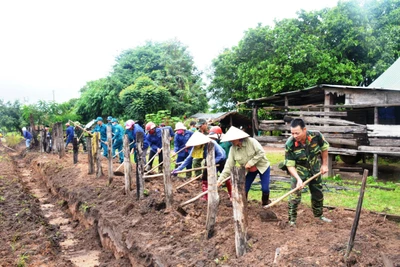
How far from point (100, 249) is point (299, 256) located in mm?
4318

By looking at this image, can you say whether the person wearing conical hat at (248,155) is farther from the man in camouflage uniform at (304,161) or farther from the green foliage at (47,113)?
the green foliage at (47,113)

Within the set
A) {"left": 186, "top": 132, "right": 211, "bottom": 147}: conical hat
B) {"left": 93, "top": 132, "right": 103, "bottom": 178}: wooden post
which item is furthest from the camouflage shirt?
{"left": 93, "top": 132, "right": 103, "bottom": 178}: wooden post

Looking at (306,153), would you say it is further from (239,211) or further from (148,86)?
(148,86)

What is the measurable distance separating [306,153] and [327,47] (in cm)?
1713

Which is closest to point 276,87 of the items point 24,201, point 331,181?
point 331,181

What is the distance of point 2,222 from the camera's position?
7621 mm

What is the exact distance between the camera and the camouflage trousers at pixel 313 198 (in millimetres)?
4879

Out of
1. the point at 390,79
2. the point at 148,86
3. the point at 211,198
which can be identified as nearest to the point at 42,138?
the point at 148,86

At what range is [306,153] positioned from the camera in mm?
5004

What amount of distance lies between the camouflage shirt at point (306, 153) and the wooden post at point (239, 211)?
1.19 metres

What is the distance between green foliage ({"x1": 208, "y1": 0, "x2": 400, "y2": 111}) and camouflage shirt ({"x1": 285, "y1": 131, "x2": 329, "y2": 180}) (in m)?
14.9

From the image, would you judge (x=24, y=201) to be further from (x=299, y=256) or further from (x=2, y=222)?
(x=299, y=256)

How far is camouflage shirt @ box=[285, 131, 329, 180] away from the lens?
4996mm

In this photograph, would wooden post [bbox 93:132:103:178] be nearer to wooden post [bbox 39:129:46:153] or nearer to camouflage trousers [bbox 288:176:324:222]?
camouflage trousers [bbox 288:176:324:222]
